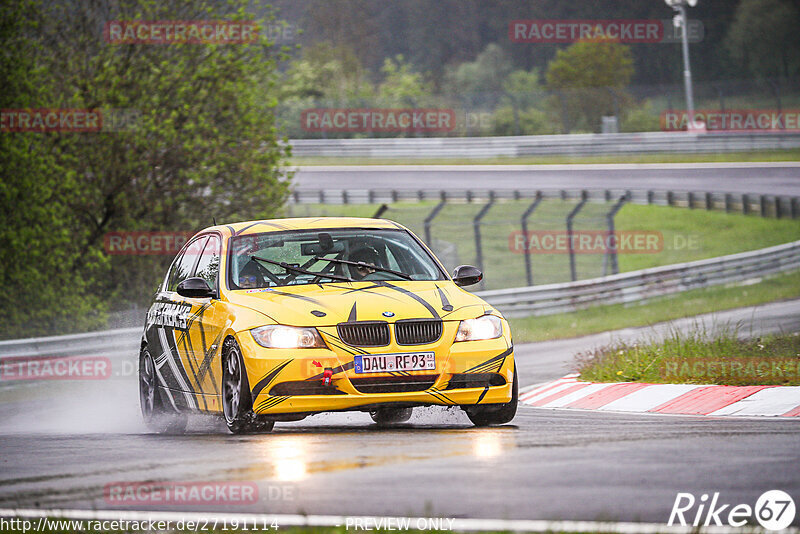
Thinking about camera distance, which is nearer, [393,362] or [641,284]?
[393,362]

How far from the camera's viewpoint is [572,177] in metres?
45.8

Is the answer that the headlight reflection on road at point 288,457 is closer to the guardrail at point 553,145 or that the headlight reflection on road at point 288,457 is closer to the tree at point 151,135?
the tree at point 151,135

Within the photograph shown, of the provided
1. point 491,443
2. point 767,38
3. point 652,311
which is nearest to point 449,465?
point 491,443

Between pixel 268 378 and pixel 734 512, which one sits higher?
pixel 268 378

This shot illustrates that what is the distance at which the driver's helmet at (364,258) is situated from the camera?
9.26m

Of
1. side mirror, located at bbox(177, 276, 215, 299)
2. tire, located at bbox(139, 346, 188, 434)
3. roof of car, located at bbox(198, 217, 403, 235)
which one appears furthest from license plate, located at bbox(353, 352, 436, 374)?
tire, located at bbox(139, 346, 188, 434)

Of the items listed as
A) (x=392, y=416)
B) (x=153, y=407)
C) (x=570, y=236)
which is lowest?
(x=570, y=236)

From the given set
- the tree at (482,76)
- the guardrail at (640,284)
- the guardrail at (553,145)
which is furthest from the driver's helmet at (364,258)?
the tree at (482,76)

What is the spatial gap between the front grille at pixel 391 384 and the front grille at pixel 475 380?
20 centimetres

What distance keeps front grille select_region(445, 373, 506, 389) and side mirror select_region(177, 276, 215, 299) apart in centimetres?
203

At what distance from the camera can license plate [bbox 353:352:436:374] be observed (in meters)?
8.07

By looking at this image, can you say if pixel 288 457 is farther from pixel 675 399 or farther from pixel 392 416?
pixel 675 399

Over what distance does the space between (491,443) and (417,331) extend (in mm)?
1134

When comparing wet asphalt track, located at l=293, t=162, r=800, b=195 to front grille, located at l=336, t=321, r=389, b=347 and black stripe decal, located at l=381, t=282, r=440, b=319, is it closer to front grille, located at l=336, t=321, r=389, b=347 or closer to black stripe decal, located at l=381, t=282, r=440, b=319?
black stripe decal, located at l=381, t=282, r=440, b=319
